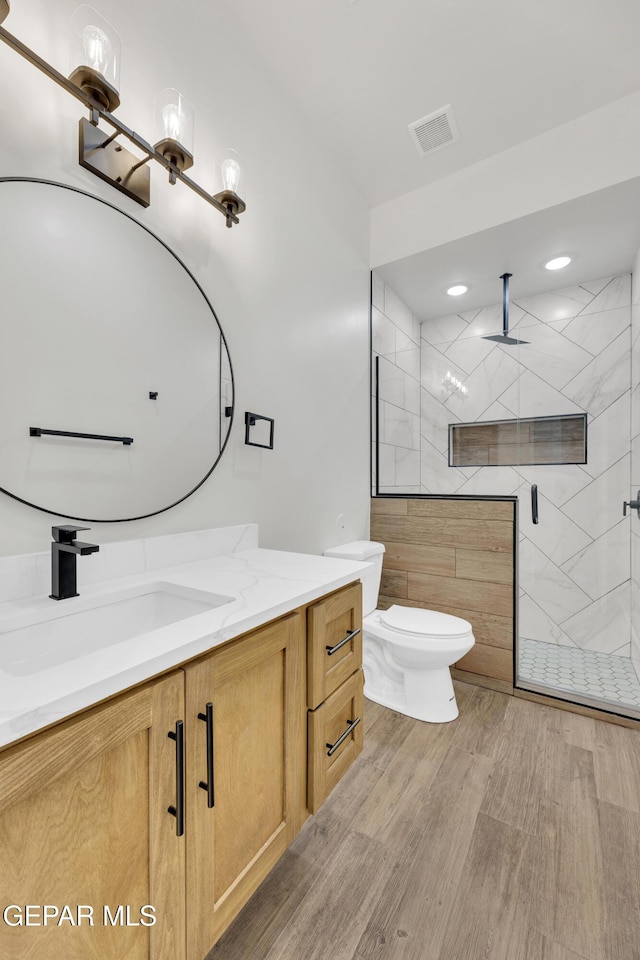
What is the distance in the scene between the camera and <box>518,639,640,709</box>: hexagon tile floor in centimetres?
209

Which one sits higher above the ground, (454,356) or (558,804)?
(454,356)

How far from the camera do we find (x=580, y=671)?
94.1 inches

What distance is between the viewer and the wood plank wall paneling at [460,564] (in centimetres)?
216

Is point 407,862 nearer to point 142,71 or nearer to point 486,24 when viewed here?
Answer: point 142,71

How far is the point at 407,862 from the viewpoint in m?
1.18

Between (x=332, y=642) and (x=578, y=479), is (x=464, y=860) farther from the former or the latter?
(x=578, y=479)

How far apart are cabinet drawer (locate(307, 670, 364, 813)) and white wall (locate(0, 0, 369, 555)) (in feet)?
2.26

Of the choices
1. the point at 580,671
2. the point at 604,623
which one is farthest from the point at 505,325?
the point at 580,671

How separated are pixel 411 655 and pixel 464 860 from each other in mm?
720

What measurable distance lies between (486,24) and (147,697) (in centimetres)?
244

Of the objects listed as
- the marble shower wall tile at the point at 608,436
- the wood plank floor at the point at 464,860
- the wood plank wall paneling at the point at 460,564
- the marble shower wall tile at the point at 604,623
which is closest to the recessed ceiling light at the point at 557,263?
the marble shower wall tile at the point at 608,436

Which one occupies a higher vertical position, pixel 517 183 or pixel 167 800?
pixel 517 183

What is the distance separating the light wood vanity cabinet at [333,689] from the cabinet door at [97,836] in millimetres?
401

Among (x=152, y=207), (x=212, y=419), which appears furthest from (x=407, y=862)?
(x=152, y=207)
